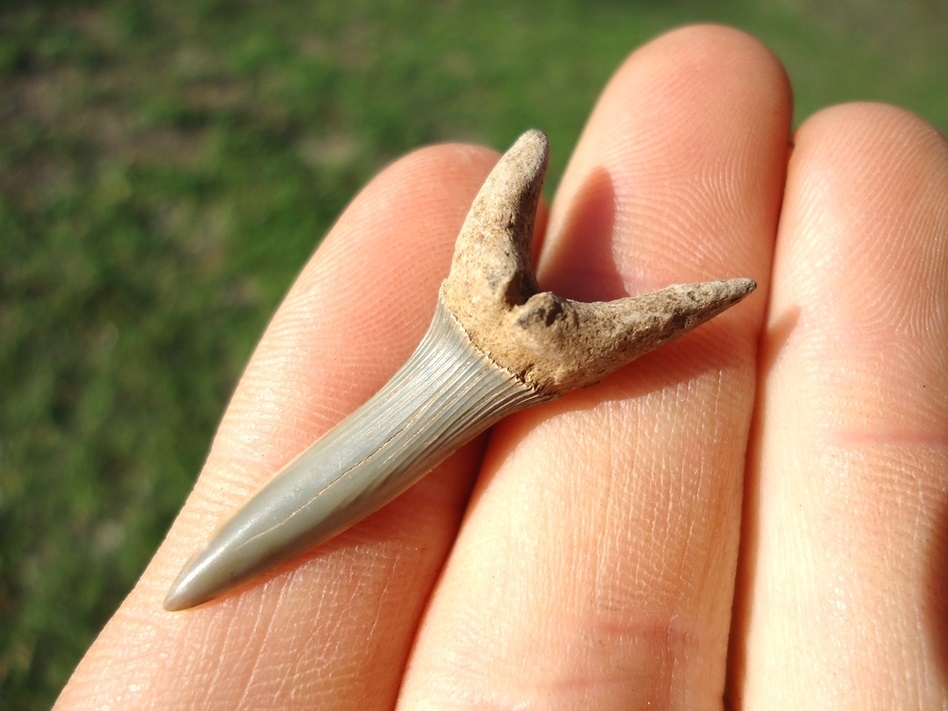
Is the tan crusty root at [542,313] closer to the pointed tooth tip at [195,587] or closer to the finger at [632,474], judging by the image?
the finger at [632,474]

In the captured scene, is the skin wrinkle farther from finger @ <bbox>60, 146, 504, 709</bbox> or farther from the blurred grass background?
the blurred grass background

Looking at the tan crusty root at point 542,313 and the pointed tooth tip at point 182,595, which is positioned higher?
the tan crusty root at point 542,313

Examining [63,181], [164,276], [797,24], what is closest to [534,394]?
[164,276]

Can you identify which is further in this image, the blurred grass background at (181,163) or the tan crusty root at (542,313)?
the blurred grass background at (181,163)

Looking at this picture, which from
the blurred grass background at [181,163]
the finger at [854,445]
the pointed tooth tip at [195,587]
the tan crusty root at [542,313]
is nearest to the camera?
the finger at [854,445]

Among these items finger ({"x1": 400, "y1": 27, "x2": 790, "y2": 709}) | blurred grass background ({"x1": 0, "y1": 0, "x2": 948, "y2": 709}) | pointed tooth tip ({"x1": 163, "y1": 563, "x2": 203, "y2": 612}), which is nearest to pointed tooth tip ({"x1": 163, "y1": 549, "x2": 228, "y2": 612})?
pointed tooth tip ({"x1": 163, "y1": 563, "x2": 203, "y2": 612})

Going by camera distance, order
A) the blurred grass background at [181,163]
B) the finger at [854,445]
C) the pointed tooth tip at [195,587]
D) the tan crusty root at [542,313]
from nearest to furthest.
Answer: the finger at [854,445]
the pointed tooth tip at [195,587]
the tan crusty root at [542,313]
the blurred grass background at [181,163]

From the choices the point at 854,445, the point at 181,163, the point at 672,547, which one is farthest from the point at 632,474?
the point at 181,163

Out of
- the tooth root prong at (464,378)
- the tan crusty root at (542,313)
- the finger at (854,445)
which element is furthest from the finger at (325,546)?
the finger at (854,445)
